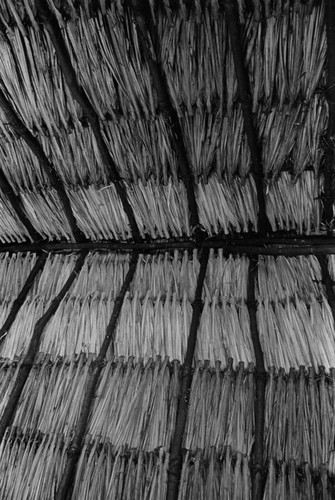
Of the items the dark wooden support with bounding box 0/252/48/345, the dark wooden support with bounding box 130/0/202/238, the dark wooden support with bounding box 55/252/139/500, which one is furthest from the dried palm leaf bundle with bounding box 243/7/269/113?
the dark wooden support with bounding box 0/252/48/345

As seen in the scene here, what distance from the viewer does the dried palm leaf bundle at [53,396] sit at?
140 centimetres

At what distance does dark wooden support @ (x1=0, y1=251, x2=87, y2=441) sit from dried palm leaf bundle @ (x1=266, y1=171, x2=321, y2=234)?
2.32 ft

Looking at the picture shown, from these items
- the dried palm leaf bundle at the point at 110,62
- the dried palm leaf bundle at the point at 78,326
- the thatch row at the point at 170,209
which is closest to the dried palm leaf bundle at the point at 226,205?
the thatch row at the point at 170,209

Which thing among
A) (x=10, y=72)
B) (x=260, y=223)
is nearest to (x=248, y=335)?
(x=260, y=223)

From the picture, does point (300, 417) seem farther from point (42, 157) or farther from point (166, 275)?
point (42, 157)

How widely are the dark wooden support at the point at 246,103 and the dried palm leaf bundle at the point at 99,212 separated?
1.56ft

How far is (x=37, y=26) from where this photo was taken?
1359 millimetres

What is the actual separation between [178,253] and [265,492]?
81cm

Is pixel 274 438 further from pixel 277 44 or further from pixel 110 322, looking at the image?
pixel 277 44

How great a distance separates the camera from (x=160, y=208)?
167 centimetres

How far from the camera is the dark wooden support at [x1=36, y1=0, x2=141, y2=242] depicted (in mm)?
1329

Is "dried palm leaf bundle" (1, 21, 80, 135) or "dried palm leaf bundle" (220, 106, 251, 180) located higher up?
"dried palm leaf bundle" (1, 21, 80, 135)

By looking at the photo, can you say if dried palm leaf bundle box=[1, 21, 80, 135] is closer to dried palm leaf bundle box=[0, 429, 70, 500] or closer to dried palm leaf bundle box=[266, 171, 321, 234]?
dried palm leaf bundle box=[266, 171, 321, 234]

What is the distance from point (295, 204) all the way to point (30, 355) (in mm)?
952
